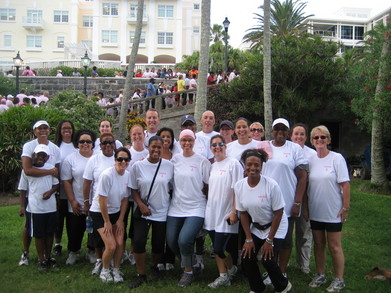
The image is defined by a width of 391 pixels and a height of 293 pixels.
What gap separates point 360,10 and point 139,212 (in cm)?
7079

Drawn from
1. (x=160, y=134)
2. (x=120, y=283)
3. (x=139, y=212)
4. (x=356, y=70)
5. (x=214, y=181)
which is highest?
(x=356, y=70)

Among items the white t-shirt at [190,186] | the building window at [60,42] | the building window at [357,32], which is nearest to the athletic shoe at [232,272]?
the white t-shirt at [190,186]

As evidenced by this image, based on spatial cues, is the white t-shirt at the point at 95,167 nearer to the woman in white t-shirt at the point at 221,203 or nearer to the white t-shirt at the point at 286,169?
the woman in white t-shirt at the point at 221,203

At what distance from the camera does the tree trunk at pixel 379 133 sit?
12.8 meters

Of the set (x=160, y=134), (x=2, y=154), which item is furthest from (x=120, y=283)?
(x=2, y=154)

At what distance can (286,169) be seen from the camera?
17.6ft

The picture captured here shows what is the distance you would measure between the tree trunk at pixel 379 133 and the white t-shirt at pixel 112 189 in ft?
31.1

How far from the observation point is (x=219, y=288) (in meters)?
5.37

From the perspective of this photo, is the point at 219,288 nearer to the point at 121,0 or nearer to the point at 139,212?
the point at 139,212

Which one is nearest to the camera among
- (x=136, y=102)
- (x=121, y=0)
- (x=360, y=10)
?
(x=136, y=102)

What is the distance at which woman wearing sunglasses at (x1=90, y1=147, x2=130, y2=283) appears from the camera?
5.48 metres

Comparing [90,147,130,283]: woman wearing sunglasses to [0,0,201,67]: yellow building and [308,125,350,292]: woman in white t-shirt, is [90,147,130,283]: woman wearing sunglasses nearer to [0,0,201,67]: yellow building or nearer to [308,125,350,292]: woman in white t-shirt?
[308,125,350,292]: woman in white t-shirt

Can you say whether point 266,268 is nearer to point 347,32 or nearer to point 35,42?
point 35,42

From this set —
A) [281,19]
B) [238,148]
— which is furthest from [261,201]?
[281,19]
